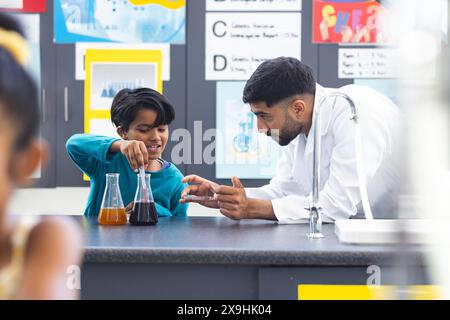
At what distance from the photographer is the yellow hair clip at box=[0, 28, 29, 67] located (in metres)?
0.34

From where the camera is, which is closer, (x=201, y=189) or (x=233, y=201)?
(x=233, y=201)

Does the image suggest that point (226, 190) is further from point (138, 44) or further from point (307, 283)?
point (138, 44)

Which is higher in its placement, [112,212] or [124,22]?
[124,22]

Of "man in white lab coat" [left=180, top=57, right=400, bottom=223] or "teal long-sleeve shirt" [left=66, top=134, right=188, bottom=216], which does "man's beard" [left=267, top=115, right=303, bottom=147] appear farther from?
"teal long-sleeve shirt" [left=66, top=134, right=188, bottom=216]

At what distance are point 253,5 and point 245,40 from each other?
0.16 meters

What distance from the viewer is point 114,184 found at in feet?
5.30

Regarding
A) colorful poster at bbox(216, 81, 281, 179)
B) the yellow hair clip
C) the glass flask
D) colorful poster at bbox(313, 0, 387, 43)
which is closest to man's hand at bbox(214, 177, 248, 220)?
the glass flask

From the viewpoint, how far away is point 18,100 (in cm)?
33

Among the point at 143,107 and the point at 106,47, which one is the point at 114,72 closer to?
the point at 106,47

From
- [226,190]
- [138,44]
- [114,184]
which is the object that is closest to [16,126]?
[114,184]

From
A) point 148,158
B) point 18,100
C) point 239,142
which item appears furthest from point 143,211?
point 18,100

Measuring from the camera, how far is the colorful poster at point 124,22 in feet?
9.22

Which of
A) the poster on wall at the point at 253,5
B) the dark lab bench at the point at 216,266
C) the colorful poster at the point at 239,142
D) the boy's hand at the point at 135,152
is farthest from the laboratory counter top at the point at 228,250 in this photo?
the poster on wall at the point at 253,5
